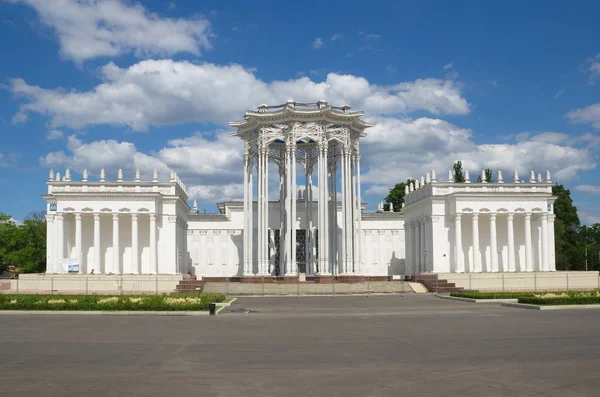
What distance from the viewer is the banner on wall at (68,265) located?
69500 mm

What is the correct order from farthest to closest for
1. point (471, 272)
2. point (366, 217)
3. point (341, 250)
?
point (366, 217) → point (341, 250) → point (471, 272)

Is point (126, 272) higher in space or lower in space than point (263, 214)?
lower

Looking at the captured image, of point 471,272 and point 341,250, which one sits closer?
point 471,272

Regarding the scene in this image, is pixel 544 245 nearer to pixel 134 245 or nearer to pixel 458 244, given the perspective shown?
pixel 458 244

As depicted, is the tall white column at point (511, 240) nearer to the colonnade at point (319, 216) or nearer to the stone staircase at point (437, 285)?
the stone staircase at point (437, 285)

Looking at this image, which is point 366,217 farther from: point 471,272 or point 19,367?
point 19,367

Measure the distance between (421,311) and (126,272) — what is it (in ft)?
139

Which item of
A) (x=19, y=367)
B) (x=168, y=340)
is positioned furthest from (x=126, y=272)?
(x=19, y=367)

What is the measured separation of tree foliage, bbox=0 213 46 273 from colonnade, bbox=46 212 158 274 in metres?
29.3

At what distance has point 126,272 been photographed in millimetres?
72562

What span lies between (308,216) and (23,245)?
194 ft

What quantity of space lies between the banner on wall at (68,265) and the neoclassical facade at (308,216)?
4.1 inches

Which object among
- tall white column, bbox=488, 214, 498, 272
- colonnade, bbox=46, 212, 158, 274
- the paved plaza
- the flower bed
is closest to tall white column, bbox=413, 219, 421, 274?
tall white column, bbox=488, 214, 498, 272

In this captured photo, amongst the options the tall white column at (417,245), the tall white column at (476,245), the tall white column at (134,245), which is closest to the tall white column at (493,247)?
the tall white column at (476,245)
